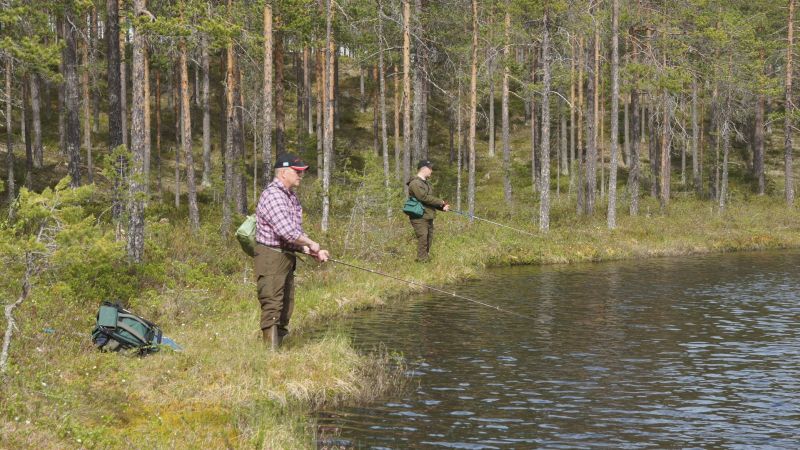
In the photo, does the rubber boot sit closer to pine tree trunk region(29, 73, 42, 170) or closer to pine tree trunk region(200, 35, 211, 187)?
pine tree trunk region(200, 35, 211, 187)

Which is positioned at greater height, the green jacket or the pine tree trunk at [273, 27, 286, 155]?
the pine tree trunk at [273, 27, 286, 155]

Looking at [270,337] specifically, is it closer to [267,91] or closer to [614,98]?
[267,91]

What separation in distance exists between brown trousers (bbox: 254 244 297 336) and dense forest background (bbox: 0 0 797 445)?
0.87 metres

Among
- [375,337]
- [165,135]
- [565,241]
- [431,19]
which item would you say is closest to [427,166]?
[375,337]

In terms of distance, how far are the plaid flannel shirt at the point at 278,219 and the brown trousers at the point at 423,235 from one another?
952 centimetres

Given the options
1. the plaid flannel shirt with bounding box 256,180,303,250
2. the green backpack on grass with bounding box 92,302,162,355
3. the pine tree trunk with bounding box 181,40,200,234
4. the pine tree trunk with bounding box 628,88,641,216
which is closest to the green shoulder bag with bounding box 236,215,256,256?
the plaid flannel shirt with bounding box 256,180,303,250

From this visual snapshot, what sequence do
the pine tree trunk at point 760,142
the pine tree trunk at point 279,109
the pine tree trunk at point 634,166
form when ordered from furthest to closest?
1. the pine tree trunk at point 760,142
2. the pine tree trunk at point 634,166
3. the pine tree trunk at point 279,109

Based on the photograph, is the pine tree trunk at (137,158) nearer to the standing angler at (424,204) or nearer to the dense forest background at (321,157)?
the dense forest background at (321,157)

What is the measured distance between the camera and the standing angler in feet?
60.6

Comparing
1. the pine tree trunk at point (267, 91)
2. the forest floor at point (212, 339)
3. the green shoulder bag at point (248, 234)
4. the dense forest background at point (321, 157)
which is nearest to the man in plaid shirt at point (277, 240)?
the green shoulder bag at point (248, 234)

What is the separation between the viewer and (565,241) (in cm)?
2656

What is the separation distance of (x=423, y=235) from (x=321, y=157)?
64.2 ft

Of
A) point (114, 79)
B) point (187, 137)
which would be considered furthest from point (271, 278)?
point (187, 137)

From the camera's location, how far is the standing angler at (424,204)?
60.6ft
